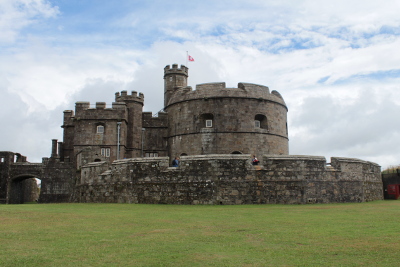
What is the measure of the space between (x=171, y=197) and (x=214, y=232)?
9.56 metres

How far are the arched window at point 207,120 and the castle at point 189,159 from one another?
7 cm

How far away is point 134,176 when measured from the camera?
18953 millimetres

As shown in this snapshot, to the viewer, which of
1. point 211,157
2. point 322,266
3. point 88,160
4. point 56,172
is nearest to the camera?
point 322,266

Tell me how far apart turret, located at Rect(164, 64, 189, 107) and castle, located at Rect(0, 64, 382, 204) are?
88 mm

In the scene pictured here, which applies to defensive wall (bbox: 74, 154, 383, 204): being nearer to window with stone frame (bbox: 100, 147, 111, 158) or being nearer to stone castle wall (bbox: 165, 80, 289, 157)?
stone castle wall (bbox: 165, 80, 289, 157)

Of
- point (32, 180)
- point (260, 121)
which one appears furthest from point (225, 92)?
point (32, 180)

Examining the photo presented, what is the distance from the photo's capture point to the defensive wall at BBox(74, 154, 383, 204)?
17.5 m

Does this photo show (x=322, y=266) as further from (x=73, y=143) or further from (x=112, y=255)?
(x=73, y=143)

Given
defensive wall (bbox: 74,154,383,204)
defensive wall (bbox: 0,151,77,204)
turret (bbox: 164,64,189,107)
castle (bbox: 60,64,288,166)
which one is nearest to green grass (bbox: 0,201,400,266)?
defensive wall (bbox: 74,154,383,204)

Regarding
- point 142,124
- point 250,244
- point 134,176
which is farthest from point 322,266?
point 142,124

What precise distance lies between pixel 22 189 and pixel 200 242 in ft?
113

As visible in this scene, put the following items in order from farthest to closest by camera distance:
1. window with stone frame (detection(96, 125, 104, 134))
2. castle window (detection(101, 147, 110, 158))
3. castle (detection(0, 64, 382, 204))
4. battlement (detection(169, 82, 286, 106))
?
1. window with stone frame (detection(96, 125, 104, 134))
2. castle window (detection(101, 147, 110, 158))
3. battlement (detection(169, 82, 286, 106))
4. castle (detection(0, 64, 382, 204))

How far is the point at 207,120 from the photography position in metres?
29.1

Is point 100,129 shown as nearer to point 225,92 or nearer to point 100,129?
point 100,129
